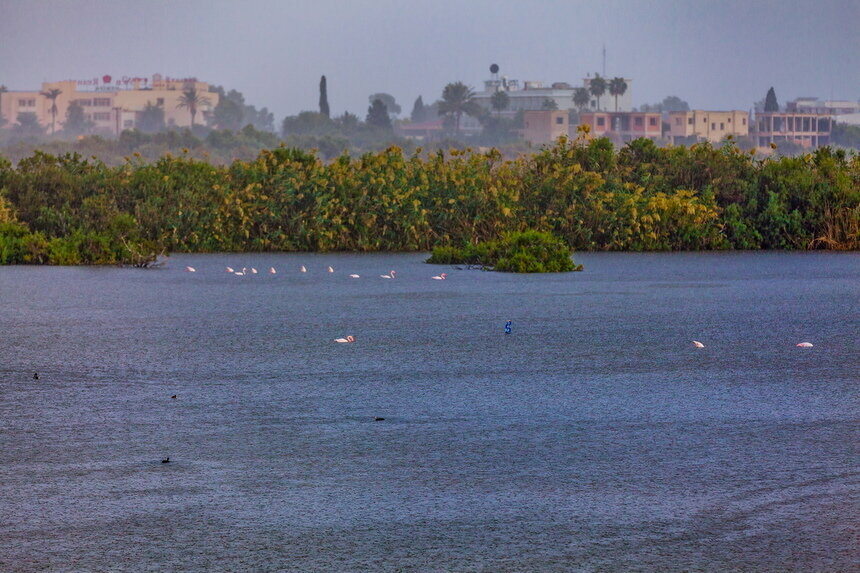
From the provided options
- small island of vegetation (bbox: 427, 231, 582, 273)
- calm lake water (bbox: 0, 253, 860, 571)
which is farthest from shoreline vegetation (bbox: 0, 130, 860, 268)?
calm lake water (bbox: 0, 253, 860, 571)

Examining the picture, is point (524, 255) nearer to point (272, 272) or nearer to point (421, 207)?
point (272, 272)

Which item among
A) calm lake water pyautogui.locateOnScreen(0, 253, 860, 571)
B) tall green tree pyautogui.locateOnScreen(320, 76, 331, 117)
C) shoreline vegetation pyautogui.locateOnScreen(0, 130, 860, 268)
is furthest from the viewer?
tall green tree pyautogui.locateOnScreen(320, 76, 331, 117)

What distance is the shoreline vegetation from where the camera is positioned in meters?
28.4

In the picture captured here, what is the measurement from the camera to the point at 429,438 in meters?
8.02

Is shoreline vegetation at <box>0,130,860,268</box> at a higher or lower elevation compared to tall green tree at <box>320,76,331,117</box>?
lower

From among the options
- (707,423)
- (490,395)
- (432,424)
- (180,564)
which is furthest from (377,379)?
(180,564)

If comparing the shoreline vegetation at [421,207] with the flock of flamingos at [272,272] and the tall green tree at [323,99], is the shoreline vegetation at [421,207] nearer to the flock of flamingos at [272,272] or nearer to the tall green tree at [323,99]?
the flock of flamingos at [272,272]

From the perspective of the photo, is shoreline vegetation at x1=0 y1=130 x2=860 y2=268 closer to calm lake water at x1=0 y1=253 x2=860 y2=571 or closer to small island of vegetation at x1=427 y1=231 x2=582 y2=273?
small island of vegetation at x1=427 y1=231 x2=582 y2=273

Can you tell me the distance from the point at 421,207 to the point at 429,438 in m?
21.1

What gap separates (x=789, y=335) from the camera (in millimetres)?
13391

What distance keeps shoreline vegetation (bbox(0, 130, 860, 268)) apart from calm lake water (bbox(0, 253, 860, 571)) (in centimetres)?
1221

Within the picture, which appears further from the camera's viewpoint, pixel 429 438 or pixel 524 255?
pixel 524 255

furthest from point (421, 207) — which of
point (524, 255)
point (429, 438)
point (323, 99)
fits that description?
point (323, 99)

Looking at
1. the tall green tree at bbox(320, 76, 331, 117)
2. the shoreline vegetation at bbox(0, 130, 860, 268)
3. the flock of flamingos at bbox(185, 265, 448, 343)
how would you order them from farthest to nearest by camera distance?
the tall green tree at bbox(320, 76, 331, 117) < the shoreline vegetation at bbox(0, 130, 860, 268) < the flock of flamingos at bbox(185, 265, 448, 343)
